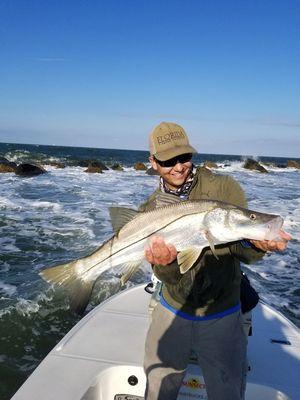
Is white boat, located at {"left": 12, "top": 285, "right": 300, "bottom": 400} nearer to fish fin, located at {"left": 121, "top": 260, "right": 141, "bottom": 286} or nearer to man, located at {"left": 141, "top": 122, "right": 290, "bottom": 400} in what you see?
man, located at {"left": 141, "top": 122, "right": 290, "bottom": 400}

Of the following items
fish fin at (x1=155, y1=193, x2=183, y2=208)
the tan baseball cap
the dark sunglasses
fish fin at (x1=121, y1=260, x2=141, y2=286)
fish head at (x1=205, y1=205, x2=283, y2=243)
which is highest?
the tan baseball cap

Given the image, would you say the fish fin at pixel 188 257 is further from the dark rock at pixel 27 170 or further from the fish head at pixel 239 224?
the dark rock at pixel 27 170

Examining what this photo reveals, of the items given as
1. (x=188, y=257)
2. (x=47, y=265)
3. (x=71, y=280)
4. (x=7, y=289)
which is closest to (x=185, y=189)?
(x=188, y=257)

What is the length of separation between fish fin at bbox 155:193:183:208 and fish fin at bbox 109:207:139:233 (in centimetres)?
25

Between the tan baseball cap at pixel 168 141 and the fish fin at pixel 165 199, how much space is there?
33 cm

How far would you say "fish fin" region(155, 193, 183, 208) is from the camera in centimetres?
361

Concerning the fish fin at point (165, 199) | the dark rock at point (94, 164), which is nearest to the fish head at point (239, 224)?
the fish fin at point (165, 199)

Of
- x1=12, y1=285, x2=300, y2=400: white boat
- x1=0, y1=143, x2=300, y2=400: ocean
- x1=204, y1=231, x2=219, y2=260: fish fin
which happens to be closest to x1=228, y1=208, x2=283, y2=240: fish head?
x1=204, y1=231, x2=219, y2=260: fish fin

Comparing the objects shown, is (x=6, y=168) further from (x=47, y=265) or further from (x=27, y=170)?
(x=47, y=265)

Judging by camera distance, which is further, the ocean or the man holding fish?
the ocean

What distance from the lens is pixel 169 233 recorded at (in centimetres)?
357

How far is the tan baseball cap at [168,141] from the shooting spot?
362 centimetres

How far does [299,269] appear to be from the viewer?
35.8 feet

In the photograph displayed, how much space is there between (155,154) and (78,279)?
4.52 ft
